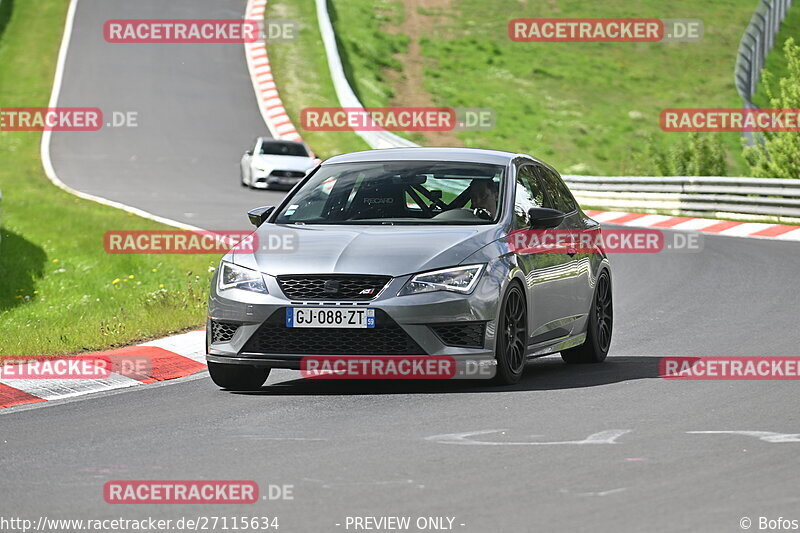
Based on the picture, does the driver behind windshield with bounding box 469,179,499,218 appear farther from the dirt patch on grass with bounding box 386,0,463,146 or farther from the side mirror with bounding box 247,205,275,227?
the dirt patch on grass with bounding box 386,0,463,146

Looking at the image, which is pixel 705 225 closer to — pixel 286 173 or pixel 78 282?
pixel 286 173

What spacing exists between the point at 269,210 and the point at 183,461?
3.92 metres

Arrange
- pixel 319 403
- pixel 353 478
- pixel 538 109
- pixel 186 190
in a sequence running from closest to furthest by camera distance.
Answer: pixel 353 478
pixel 319 403
pixel 186 190
pixel 538 109

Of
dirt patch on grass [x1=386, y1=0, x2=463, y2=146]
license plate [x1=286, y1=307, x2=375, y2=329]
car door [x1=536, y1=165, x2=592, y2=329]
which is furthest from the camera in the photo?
dirt patch on grass [x1=386, y1=0, x2=463, y2=146]

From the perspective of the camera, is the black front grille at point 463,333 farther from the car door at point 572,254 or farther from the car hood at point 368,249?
the car door at point 572,254

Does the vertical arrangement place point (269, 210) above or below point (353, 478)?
above

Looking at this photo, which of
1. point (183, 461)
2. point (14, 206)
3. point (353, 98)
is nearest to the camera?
point (183, 461)

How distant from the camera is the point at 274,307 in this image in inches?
389

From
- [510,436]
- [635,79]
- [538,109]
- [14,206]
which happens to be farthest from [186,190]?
[635,79]

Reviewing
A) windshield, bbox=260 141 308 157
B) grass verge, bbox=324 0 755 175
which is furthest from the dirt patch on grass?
windshield, bbox=260 141 308 157

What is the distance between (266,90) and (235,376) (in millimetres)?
36923

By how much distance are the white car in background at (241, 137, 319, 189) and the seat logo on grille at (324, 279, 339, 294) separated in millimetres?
23255

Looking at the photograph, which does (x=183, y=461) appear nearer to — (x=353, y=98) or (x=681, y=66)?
(x=353, y=98)

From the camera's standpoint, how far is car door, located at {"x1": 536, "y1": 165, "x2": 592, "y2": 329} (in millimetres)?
11547
